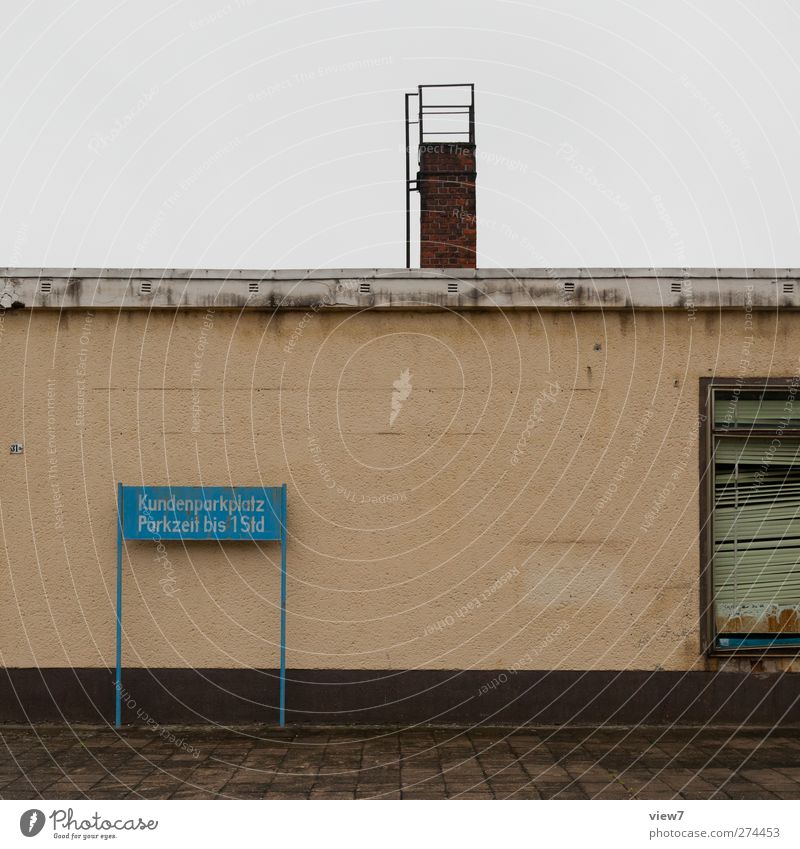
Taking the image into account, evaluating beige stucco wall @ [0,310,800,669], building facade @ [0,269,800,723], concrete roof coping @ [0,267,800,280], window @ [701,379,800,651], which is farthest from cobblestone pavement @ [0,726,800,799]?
concrete roof coping @ [0,267,800,280]

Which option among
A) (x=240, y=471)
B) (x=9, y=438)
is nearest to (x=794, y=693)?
(x=240, y=471)

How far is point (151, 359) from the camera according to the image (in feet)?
29.6

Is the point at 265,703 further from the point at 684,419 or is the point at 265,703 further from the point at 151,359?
the point at 684,419

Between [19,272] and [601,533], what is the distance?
5.62 meters

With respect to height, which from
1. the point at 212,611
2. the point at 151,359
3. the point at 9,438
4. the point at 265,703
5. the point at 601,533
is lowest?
the point at 265,703

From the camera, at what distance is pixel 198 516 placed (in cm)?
877

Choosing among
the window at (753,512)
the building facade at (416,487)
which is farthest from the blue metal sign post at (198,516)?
the window at (753,512)
